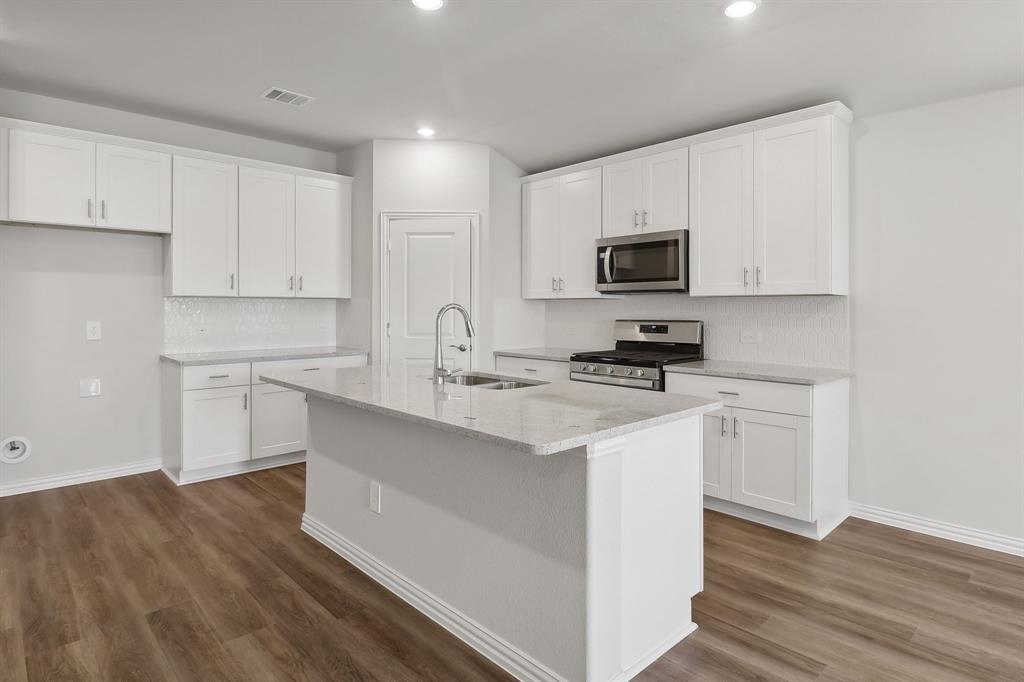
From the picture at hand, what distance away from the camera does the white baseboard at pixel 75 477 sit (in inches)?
150

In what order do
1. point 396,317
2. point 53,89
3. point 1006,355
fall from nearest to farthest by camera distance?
point 1006,355, point 53,89, point 396,317

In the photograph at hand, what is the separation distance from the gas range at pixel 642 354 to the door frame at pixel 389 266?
1007 millimetres

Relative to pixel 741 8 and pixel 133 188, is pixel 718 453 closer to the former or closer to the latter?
pixel 741 8

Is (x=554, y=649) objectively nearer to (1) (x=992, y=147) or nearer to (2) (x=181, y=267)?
(1) (x=992, y=147)

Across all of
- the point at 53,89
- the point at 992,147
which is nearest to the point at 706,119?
the point at 992,147

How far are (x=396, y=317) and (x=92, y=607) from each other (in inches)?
110

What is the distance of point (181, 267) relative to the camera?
13.6 ft

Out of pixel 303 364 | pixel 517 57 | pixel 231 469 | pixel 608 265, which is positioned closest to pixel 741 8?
pixel 517 57

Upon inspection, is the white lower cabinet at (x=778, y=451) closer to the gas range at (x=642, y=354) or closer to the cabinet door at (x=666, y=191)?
the gas range at (x=642, y=354)

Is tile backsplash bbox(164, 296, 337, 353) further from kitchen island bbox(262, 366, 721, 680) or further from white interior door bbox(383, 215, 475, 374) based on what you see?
kitchen island bbox(262, 366, 721, 680)

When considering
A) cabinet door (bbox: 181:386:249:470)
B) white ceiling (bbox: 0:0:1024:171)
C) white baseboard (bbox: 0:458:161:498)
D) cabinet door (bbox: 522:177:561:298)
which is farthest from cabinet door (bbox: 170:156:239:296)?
cabinet door (bbox: 522:177:561:298)

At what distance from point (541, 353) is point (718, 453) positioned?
1701 millimetres

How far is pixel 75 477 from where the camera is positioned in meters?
4.03

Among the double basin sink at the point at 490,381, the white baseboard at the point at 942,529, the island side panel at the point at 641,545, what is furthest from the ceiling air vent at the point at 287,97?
the white baseboard at the point at 942,529
